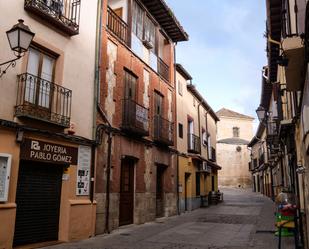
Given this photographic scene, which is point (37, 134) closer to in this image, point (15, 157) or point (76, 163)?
point (15, 157)

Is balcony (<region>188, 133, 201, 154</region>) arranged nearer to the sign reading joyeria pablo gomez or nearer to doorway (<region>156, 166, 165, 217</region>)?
doorway (<region>156, 166, 165, 217</region>)

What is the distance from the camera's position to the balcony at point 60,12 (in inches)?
356

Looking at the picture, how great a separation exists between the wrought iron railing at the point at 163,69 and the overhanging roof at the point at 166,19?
1.72 m

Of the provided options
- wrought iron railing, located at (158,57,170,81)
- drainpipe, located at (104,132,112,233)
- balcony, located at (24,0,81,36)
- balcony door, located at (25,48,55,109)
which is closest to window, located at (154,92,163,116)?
wrought iron railing, located at (158,57,170,81)

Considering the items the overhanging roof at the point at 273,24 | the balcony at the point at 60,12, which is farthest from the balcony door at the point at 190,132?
the balcony at the point at 60,12

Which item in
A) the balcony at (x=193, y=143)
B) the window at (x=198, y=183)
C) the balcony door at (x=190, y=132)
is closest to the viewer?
the balcony at (x=193, y=143)

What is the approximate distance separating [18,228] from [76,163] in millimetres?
2378

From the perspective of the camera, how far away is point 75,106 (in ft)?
34.1

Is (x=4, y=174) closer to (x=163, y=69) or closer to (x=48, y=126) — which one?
(x=48, y=126)

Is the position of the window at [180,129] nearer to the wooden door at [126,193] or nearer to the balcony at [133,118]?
the balcony at [133,118]

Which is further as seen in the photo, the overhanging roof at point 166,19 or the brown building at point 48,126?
the overhanging roof at point 166,19

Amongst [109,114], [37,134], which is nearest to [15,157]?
[37,134]

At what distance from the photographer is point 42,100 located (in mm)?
9219

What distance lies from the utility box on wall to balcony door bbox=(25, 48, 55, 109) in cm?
150
